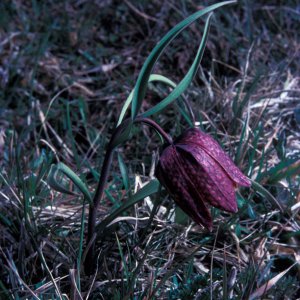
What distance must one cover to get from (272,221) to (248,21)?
1228 millimetres

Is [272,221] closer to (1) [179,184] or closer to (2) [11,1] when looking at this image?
(1) [179,184]

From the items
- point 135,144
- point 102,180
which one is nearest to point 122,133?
point 102,180

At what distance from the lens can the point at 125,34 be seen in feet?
8.15

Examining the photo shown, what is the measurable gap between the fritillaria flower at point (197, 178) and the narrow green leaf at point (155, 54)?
125 mm

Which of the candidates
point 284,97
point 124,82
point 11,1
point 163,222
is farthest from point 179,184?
point 11,1

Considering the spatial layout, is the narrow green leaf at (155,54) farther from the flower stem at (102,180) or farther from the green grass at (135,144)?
the green grass at (135,144)

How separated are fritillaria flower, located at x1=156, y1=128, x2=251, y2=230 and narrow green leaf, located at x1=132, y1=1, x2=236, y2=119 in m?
0.12

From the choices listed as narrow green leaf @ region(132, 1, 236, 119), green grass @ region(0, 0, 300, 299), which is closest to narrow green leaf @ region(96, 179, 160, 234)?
green grass @ region(0, 0, 300, 299)

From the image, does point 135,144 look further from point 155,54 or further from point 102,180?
→ point 155,54

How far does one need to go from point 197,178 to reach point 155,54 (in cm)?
25

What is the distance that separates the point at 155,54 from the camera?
1.10m

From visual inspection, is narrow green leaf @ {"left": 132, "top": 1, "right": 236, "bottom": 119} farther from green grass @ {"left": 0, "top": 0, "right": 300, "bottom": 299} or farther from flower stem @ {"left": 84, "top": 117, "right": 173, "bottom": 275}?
green grass @ {"left": 0, "top": 0, "right": 300, "bottom": 299}

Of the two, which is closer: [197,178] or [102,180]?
[197,178]

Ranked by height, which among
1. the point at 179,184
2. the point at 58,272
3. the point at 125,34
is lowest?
the point at 58,272
